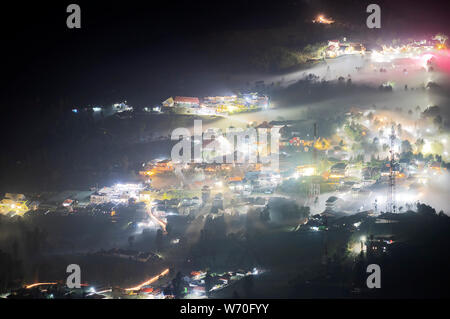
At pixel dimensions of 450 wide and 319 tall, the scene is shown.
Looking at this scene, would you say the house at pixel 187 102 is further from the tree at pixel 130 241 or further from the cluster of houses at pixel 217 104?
the tree at pixel 130 241

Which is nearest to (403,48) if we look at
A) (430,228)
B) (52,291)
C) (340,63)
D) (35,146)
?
(340,63)

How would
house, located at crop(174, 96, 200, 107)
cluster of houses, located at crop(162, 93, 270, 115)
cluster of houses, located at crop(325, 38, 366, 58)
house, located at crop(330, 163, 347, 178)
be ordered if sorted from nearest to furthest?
1. house, located at crop(330, 163, 347, 178)
2. cluster of houses, located at crop(162, 93, 270, 115)
3. house, located at crop(174, 96, 200, 107)
4. cluster of houses, located at crop(325, 38, 366, 58)

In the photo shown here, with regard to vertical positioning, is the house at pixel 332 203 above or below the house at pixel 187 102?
below

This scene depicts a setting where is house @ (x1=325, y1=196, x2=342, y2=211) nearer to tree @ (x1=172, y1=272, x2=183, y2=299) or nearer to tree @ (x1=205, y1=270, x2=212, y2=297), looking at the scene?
tree @ (x1=205, y1=270, x2=212, y2=297)

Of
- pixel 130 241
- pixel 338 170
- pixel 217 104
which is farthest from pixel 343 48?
pixel 130 241

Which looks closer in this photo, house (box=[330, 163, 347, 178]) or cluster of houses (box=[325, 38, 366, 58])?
house (box=[330, 163, 347, 178])

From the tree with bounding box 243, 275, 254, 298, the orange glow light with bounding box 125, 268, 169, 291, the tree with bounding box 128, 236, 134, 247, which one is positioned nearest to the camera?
the tree with bounding box 243, 275, 254, 298

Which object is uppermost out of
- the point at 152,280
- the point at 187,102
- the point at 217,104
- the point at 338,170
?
the point at 187,102

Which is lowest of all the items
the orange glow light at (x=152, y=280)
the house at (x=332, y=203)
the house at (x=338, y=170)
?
the orange glow light at (x=152, y=280)

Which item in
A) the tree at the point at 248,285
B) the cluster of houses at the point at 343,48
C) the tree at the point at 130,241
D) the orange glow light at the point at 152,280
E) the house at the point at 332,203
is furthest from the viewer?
the cluster of houses at the point at 343,48

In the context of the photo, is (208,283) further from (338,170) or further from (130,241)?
(338,170)

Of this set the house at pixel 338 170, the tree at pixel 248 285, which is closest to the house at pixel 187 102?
the house at pixel 338 170

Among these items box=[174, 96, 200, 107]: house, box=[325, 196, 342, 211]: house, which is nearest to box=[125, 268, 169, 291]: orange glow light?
box=[325, 196, 342, 211]: house
